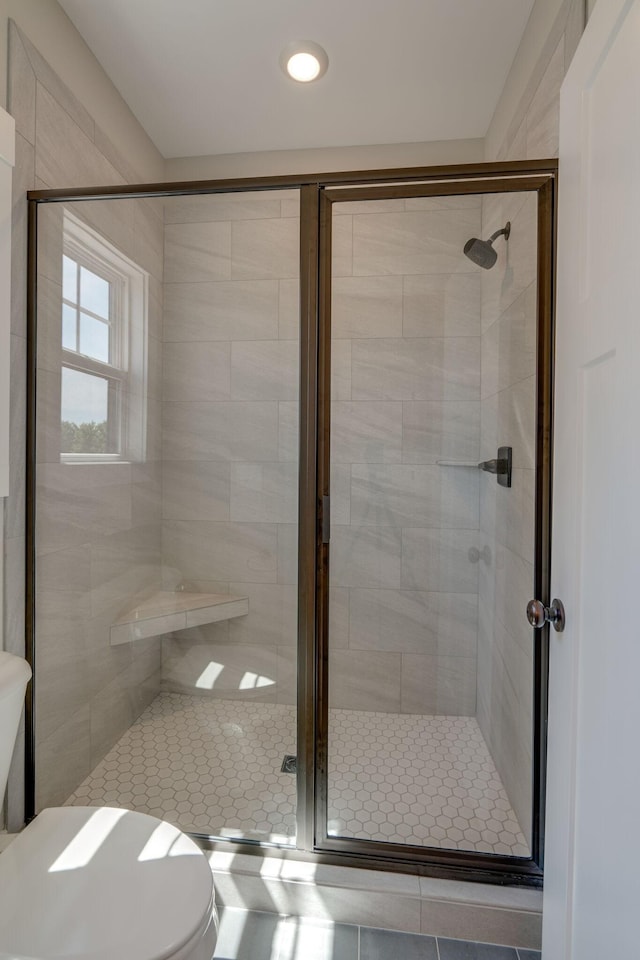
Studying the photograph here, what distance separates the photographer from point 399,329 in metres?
1.40

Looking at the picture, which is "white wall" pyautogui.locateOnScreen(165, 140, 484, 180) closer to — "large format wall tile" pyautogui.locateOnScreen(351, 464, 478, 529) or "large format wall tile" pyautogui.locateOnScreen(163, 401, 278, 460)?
"large format wall tile" pyautogui.locateOnScreen(163, 401, 278, 460)

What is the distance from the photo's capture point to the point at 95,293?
5.09ft

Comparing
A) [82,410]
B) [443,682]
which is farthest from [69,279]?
[443,682]

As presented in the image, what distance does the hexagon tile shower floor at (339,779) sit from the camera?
142 cm

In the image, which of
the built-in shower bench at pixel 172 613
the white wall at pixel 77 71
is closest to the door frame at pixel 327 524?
the built-in shower bench at pixel 172 613

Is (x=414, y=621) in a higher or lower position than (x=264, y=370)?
lower

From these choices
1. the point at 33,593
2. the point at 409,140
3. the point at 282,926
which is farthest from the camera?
the point at 409,140

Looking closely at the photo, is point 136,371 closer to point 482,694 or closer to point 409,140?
point 482,694

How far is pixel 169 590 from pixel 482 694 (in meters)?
0.98

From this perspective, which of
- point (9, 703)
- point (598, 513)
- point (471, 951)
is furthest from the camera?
point (471, 951)

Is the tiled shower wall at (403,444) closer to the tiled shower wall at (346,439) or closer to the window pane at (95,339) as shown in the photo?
the tiled shower wall at (346,439)

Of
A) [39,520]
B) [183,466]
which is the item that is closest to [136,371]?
[183,466]

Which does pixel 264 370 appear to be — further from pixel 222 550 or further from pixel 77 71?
pixel 77 71

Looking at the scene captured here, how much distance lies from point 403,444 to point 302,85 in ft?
4.97
